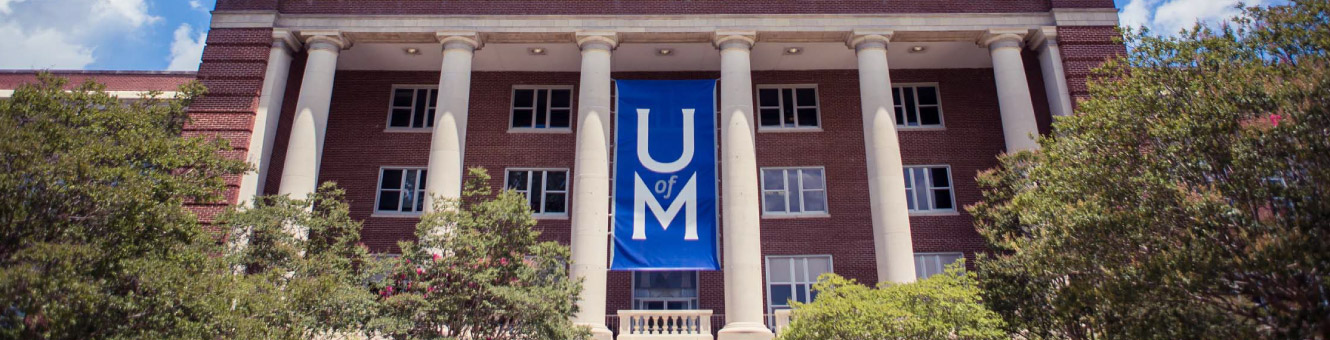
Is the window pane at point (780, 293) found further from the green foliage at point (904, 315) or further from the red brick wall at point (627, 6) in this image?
the green foliage at point (904, 315)

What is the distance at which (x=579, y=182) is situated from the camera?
23.1 meters

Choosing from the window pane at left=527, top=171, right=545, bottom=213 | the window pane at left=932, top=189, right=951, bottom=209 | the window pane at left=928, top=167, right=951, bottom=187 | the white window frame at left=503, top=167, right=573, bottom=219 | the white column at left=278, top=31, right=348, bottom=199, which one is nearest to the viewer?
the white column at left=278, top=31, right=348, bottom=199

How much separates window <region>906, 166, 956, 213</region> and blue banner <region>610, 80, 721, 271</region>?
9414mm

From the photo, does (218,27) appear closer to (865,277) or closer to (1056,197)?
(865,277)

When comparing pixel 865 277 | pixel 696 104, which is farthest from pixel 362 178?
pixel 865 277

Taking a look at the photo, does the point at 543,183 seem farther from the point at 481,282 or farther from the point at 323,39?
the point at 481,282

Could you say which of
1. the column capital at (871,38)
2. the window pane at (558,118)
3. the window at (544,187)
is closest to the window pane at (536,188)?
the window at (544,187)

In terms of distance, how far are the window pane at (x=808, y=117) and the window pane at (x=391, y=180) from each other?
16290mm

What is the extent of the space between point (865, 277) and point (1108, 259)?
1578 centimetres

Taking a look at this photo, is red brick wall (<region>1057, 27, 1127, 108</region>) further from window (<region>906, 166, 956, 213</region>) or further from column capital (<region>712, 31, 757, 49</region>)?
column capital (<region>712, 31, 757, 49</region>)

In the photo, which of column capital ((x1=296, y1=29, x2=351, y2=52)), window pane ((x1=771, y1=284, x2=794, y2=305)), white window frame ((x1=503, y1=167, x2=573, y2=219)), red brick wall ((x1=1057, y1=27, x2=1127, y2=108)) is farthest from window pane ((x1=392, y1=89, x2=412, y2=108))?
red brick wall ((x1=1057, y1=27, x2=1127, y2=108))

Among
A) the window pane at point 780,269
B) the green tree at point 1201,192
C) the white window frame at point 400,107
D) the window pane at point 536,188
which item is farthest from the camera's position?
the white window frame at point 400,107

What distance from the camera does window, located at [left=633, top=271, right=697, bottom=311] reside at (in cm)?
2709

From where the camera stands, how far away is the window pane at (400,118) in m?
29.9
